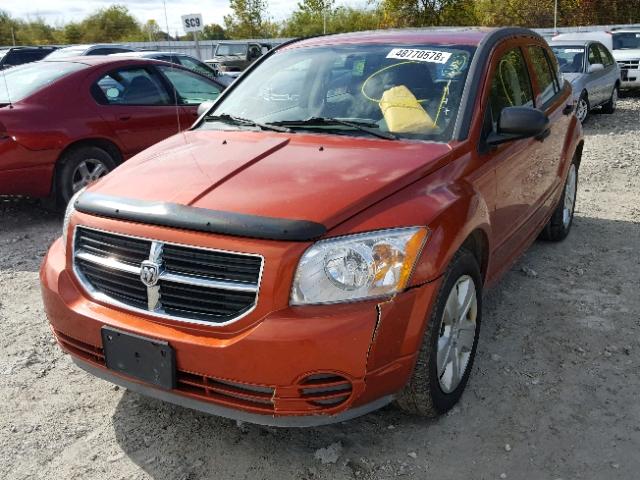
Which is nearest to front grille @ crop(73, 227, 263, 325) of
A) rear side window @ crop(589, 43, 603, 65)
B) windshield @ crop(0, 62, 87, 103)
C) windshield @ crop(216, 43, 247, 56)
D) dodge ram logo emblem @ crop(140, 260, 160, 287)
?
dodge ram logo emblem @ crop(140, 260, 160, 287)

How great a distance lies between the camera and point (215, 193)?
8.62ft

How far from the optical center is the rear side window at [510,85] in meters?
3.54

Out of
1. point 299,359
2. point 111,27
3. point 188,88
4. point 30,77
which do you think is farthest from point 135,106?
point 111,27

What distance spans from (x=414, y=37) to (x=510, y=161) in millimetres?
920

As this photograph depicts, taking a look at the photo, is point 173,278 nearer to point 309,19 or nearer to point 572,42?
point 572,42

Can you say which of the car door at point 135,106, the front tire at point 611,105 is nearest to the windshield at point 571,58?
the front tire at point 611,105

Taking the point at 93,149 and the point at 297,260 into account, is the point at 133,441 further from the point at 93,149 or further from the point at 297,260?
the point at 93,149

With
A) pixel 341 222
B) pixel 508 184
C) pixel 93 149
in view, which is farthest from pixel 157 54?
pixel 341 222

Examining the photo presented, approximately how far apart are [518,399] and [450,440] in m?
0.49

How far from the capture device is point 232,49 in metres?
26.3

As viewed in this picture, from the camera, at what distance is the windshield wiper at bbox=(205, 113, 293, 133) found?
3469 mm

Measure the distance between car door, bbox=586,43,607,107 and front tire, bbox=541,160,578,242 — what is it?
657cm

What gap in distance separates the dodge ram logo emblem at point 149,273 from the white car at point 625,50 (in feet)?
46.2

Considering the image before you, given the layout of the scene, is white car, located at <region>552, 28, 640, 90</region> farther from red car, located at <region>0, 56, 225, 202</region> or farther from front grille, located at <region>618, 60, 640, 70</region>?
red car, located at <region>0, 56, 225, 202</region>
